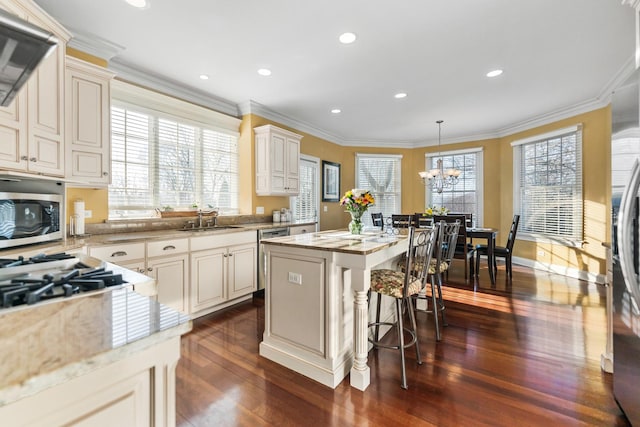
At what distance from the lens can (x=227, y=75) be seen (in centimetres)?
347

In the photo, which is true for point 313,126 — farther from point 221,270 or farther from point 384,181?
point 221,270

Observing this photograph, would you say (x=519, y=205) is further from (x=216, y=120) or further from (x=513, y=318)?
(x=216, y=120)

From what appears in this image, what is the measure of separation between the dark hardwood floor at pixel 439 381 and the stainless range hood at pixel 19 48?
5.83ft

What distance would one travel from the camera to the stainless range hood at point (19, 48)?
0.76 meters

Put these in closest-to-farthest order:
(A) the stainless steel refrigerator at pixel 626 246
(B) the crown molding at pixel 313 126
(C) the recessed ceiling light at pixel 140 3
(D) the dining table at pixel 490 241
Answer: (A) the stainless steel refrigerator at pixel 626 246, (C) the recessed ceiling light at pixel 140 3, (B) the crown molding at pixel 313 126, (D) the dining table at pixel 490 241

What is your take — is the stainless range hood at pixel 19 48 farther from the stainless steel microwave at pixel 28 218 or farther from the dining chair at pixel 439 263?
the dining chair at pixel 439 263

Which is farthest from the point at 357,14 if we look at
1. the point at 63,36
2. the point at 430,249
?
the point at 63,36

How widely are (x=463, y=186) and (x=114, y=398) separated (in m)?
7.02

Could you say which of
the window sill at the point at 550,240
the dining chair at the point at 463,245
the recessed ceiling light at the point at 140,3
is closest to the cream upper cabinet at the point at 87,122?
the recessed ceiling light at the point at 140,3

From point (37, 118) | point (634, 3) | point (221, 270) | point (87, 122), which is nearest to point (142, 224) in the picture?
point (221, 270)

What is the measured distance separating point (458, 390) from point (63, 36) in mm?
3835

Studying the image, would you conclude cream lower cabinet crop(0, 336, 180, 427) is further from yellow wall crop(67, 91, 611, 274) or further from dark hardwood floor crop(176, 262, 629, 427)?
yellow wall crop(67, 91, 611, 274)

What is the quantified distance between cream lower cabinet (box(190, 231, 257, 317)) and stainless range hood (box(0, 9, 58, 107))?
219cm

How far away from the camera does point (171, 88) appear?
11.9ft
